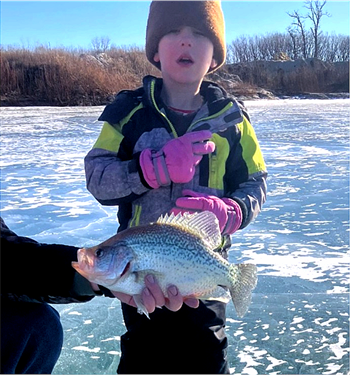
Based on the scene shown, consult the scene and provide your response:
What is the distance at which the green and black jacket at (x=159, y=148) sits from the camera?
1796 mm

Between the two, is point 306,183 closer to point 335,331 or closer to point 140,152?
point 335,331

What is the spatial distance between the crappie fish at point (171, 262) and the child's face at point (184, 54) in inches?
25.8

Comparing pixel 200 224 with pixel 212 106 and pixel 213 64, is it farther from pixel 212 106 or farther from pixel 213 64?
pixel 213 64

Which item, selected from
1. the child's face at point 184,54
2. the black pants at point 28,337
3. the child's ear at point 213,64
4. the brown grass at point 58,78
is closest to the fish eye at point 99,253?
the black pants at point 28,337

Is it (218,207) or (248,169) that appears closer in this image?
(218,207)

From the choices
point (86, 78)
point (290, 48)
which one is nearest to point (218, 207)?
point (86, 78)

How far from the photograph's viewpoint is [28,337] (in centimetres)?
139

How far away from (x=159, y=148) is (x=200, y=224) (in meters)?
0.47

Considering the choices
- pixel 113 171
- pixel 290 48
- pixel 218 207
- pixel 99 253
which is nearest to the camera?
pixel 99 253

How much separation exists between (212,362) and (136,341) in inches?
11.1

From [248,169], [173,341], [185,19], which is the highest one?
[185,19]

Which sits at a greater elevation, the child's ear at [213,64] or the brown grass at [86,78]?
the brown grass at [86,78]

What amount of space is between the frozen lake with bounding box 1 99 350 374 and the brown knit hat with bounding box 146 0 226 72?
111 centimetres

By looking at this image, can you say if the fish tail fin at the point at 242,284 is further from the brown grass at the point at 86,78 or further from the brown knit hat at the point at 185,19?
the brown grass at the point at 86,78
